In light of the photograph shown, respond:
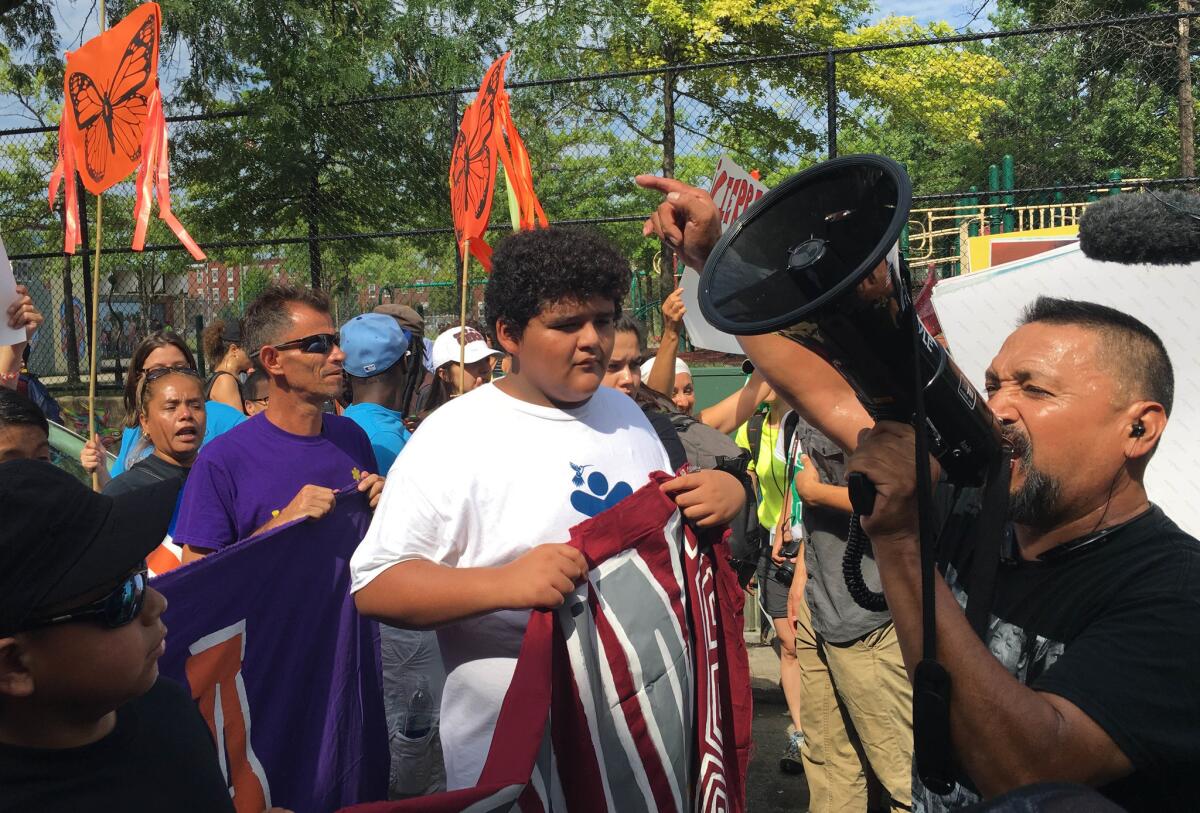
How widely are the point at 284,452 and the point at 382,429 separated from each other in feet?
2.89

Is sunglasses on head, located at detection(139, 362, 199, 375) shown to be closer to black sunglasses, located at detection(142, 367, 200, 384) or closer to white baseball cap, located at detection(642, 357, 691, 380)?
black sunglasses, located at detection(142, 367, 200, 384)

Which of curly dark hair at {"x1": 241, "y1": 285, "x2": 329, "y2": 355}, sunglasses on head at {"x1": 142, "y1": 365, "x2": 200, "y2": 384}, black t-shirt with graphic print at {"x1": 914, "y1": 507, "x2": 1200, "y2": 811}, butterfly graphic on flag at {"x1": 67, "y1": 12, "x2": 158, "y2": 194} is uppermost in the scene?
butterfly graphic on flag at {"x1": 67, "y1": 12, "x2": 158, "y2": 194}

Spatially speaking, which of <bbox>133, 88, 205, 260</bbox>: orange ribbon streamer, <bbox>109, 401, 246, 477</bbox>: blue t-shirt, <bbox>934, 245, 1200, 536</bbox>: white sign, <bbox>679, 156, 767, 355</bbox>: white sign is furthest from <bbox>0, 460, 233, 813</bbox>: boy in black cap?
<bbox>133, 88, 205, 260</bbox>: orange ribbon streamer

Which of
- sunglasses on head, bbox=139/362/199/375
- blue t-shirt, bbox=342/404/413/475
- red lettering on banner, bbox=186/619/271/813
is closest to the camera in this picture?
red lettering on banner, bbox=186/619/271/813

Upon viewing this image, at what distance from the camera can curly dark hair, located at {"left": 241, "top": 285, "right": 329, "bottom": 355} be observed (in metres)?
3.55

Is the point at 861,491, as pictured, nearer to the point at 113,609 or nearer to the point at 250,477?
the point at 113,609

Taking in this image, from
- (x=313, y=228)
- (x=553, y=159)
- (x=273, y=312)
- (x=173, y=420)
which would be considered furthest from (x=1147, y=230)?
(x=553, y=159)

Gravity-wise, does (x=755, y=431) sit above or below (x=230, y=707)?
above

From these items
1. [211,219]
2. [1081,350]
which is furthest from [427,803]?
[211,219]

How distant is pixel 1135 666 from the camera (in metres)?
1.46

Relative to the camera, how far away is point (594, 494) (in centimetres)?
234

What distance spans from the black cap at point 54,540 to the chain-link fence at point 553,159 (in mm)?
5648

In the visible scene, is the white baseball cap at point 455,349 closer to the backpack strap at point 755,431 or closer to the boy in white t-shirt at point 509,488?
the backpack strap at point 755,431

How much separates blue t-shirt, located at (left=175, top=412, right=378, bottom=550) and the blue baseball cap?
856 millimetres
